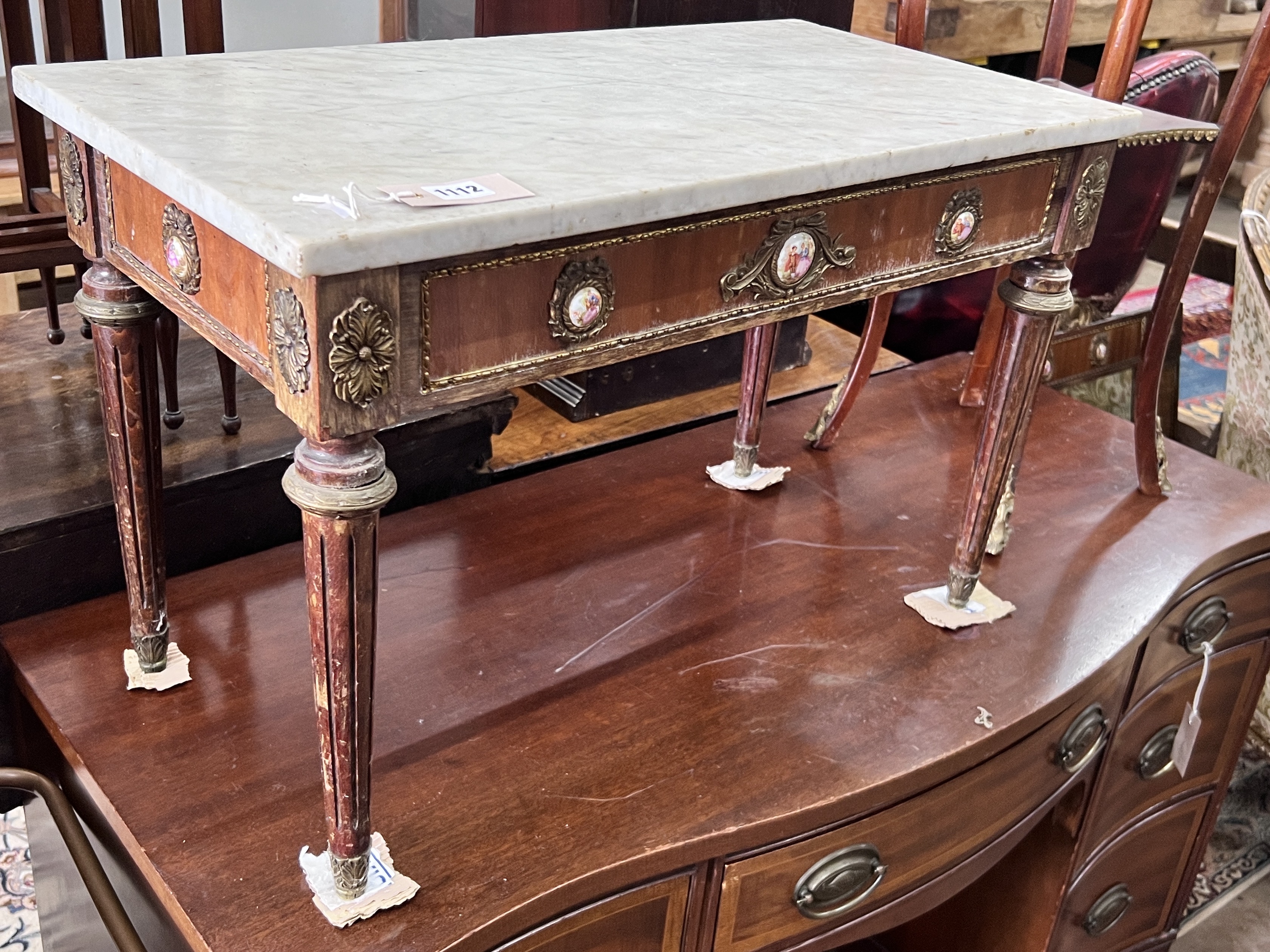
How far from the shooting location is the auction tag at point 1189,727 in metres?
1.32

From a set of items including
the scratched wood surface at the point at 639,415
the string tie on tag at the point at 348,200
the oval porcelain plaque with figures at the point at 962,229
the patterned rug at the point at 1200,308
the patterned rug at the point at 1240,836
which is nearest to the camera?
the string tie on tag at the point at 348,200

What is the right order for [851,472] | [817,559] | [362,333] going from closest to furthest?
[362,333] < [817,559] < [851,472]

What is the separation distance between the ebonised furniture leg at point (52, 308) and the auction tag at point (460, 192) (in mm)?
720

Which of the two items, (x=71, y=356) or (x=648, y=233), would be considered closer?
(x=648, y=233)

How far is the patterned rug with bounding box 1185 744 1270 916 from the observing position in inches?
67.1

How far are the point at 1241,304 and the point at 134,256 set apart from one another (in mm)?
1507

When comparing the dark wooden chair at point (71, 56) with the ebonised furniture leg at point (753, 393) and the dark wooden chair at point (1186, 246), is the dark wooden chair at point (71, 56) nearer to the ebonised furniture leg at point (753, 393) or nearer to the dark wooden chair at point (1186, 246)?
the ebonised furniture leg at point (753, 393)

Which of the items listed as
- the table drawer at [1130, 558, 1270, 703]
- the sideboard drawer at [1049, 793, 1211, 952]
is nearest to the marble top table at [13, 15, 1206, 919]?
the table drawer at [1130, 558, 1270, 703]

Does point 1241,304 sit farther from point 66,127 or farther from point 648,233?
point 66,127

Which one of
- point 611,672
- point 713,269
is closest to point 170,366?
point 611,672

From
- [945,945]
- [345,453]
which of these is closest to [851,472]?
[945,945]

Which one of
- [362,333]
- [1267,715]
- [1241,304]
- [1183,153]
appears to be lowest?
[1267,715]

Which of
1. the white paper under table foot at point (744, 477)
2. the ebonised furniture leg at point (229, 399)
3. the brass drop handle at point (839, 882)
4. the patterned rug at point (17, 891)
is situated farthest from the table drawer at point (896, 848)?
the patterned rug at point (17, 891)

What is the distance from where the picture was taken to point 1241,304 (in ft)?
5.64
